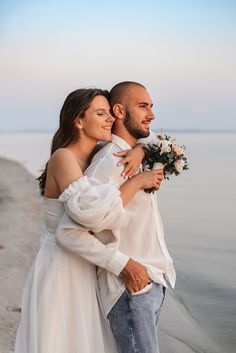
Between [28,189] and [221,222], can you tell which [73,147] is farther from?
[28,189]

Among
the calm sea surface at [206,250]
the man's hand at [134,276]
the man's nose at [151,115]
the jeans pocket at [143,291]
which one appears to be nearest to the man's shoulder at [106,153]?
the man's nose at [151,115]

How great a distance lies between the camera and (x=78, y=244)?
10.9ft

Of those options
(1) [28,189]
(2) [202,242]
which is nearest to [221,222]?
(2) [202,242]

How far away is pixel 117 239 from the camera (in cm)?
342

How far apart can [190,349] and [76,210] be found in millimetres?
3947

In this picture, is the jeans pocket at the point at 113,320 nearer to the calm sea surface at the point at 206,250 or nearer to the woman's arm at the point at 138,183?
the woman's arm at the point at 138,183

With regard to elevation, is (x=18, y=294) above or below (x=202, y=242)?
above

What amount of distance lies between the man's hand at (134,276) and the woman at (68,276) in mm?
234

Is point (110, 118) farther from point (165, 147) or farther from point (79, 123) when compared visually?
point (165, 147)

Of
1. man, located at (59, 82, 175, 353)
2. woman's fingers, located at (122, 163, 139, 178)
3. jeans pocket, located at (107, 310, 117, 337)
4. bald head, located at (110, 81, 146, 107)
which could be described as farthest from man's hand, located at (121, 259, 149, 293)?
bald head, located at (110, 81, 146, 107)

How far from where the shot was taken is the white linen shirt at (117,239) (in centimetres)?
333

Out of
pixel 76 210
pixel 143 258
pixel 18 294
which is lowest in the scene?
pixel 18 294

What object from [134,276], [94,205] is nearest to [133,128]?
[94,205]

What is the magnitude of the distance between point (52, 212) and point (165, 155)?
0.66 metres
